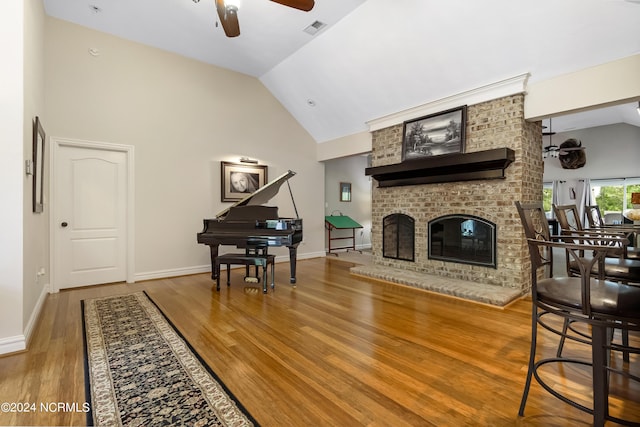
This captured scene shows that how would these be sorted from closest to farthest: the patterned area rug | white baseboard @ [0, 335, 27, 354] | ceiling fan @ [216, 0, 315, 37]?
the patterned area rug, white baseboard @ [0, 335, 27, 354], ceiling fan @ [216, 0, 315, 37]

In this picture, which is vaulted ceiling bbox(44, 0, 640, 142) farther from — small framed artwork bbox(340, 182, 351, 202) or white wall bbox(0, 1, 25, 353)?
small framed artwork bbox(340, 182, 351, 202)

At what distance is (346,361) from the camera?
2297 mm

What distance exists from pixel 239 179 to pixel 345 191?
11.5 feet

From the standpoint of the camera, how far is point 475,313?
3.38 metres

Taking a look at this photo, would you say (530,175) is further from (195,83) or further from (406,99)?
(195,83)

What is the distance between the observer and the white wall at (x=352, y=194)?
8195 mm

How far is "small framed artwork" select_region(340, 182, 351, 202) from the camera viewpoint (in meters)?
8.50

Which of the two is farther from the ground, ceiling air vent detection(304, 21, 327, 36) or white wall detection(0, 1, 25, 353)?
ceiling air vent detection(304, 21, 327, 36)

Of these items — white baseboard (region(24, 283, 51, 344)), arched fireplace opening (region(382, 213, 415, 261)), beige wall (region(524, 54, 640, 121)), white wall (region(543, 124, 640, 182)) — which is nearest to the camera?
white baseboard (region(24, 283, 51, 344))

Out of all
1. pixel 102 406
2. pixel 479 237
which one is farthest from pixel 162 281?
pixel 479 237

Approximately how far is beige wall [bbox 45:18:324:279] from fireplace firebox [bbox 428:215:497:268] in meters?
3.23

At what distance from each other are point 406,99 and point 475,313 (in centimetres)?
342

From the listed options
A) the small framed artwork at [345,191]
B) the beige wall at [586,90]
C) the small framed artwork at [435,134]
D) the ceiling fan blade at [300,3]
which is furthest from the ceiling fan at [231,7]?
the small framed artwork at [345,191]

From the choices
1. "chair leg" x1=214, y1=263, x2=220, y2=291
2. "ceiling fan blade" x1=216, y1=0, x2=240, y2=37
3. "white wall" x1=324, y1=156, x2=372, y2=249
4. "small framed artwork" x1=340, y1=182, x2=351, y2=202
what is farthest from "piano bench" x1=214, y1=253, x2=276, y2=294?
"small framed artwork" x1=340, y1=182, x2=351, y2=202
